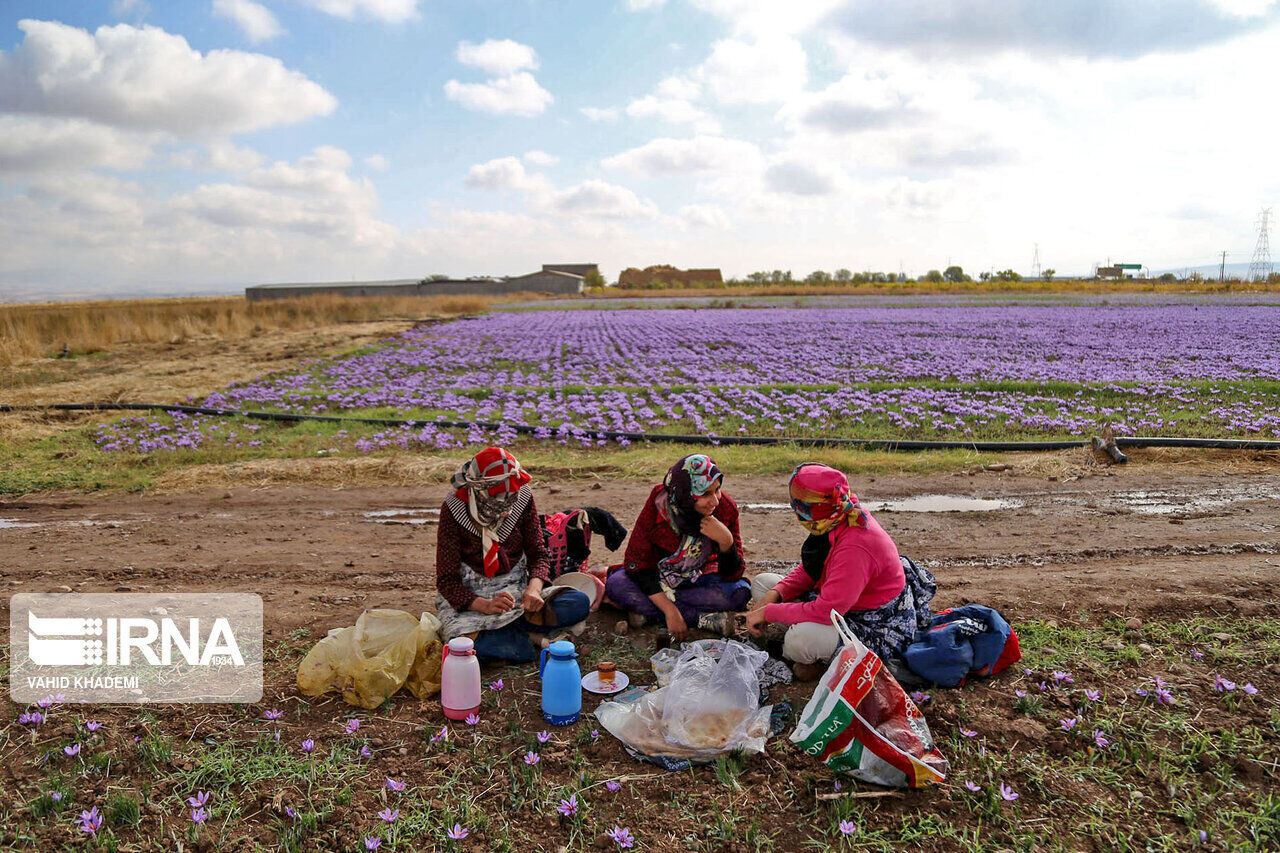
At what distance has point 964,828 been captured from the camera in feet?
9.05

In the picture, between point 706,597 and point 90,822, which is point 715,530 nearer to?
point 706,597

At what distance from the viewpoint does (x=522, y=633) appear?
13.4 ft

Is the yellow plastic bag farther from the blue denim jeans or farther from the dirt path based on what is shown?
the dirt path

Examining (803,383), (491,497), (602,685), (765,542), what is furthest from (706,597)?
(803,383)

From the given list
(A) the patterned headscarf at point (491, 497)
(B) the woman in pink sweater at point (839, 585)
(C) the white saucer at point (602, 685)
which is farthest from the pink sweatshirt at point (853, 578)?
(A) the patterned headscarf at point (491, 497)

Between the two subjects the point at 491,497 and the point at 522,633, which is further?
the point at 522,633

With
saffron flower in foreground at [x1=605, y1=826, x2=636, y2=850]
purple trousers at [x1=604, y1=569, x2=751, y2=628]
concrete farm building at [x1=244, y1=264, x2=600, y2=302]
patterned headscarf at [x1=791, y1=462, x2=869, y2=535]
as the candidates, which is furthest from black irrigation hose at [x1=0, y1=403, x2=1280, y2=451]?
concrete farm building at [x1=244, y1=264, x2=600, y2=302]

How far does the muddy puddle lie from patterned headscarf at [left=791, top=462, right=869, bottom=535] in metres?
4.19

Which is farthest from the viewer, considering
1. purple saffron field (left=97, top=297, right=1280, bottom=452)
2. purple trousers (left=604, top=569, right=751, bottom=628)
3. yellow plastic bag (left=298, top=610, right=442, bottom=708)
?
purple saffron field (left=97, top=297, right=1280, bottom=452)

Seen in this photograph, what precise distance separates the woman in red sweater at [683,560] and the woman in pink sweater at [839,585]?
44 cm

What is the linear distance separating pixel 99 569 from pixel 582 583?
3741 mm

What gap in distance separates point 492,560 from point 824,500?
5.87ft

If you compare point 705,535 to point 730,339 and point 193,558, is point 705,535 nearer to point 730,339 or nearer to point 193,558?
point 193,558

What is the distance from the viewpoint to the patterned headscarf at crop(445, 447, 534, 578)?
3.79 metres
